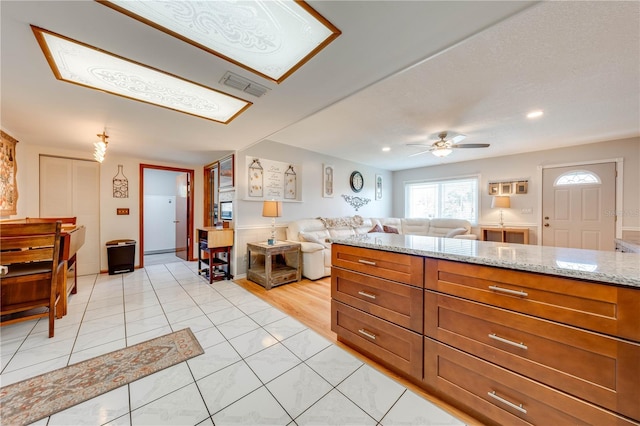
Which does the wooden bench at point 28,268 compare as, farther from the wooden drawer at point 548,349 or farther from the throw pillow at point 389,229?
the throw pillow at point 389,229

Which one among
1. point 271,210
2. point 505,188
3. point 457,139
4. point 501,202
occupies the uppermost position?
point 457,139

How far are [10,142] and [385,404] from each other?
531cm

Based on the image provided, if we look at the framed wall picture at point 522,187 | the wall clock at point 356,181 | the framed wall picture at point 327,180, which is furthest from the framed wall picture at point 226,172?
the framed wall picture at point 522,187

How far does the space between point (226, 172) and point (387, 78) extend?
11.4 feet

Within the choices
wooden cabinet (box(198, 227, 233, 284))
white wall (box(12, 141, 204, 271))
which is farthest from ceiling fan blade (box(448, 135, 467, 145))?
white wall (box(12, 141, 204, 271))

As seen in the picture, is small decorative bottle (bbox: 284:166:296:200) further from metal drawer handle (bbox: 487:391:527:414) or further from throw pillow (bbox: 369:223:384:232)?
metal drawer handle (bbox: 487:391:527:414)

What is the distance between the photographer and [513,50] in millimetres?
1801

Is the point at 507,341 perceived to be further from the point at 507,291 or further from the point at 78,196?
the point at 78,196

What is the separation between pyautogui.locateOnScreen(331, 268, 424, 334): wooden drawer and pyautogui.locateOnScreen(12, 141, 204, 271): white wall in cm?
479

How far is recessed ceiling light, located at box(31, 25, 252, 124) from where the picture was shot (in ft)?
5.03

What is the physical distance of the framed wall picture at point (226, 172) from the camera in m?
4.14

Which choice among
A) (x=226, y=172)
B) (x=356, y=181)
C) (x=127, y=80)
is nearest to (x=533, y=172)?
(x=356, y=181)

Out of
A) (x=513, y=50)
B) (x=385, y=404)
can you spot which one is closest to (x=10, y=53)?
(x=385, y=404)

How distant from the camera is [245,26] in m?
1.38
